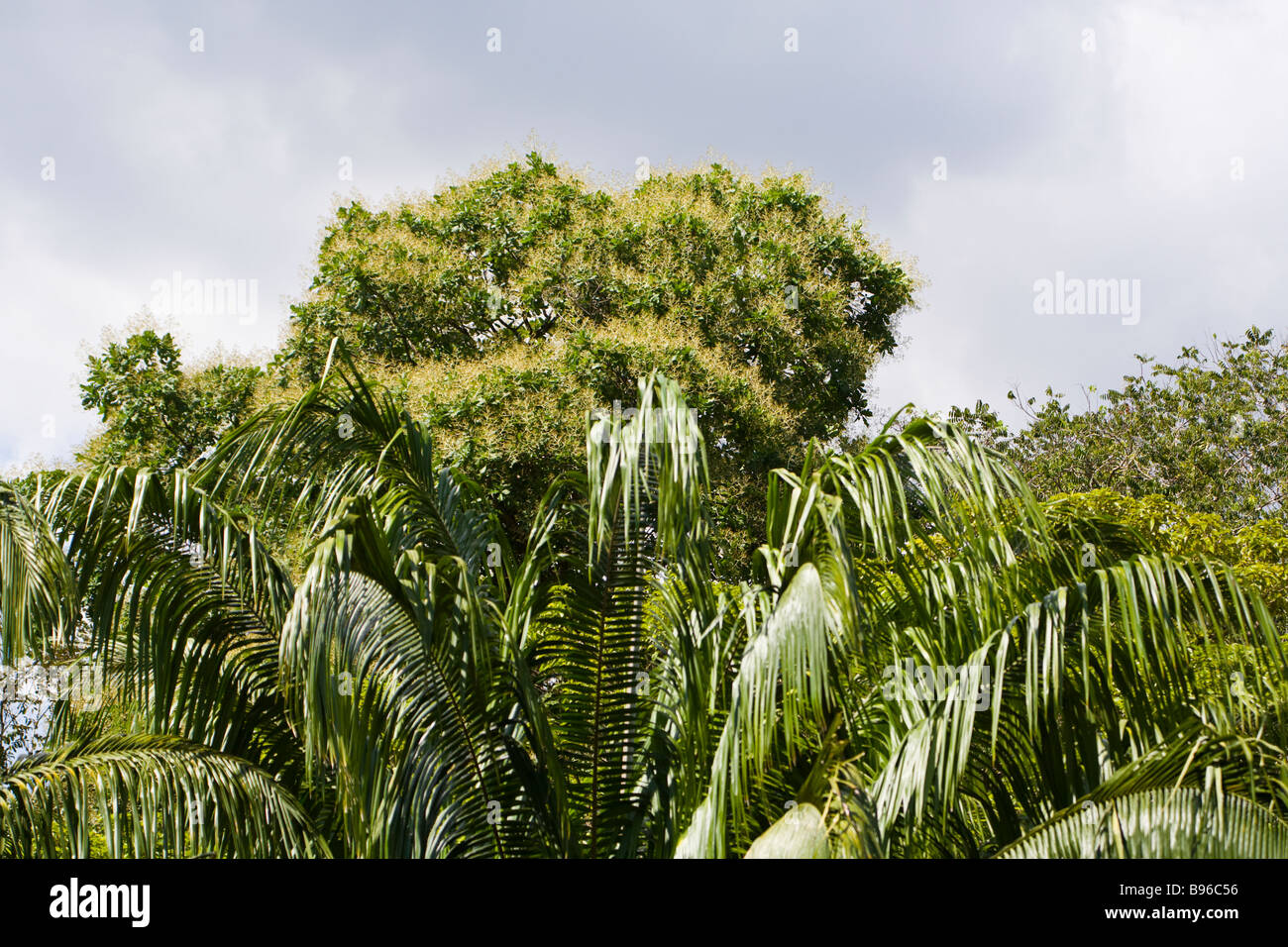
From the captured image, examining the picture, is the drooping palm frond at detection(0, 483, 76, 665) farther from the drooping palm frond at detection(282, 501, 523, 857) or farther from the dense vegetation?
the drooping palm frond at detection(282, 501, 523, 857)

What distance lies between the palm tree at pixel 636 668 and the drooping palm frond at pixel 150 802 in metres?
0.01

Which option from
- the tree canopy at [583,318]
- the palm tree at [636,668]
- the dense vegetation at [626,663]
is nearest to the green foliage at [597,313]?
the tree canopy at [583,318]

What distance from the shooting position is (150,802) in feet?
13.7

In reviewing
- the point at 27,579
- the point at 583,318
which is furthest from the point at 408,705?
the point at 583,318

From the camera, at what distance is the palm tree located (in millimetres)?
3584

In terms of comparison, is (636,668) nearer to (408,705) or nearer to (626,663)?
(626,663)

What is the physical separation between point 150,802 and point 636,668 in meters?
1.90

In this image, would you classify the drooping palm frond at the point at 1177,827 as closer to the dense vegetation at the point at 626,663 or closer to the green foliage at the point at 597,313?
the dense vegetation at the point at 626,663

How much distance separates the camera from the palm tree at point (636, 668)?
358 cm

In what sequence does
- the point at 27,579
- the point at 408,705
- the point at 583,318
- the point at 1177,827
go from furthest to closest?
1. the point at 583,318
2. the point at 408,705
3. the point at 27,579
4. the point at 1177,827

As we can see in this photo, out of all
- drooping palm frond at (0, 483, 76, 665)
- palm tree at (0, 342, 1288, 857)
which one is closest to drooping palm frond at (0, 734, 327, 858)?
palm tree at (0, 342, 1288, 857)

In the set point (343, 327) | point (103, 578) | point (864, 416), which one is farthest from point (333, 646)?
point (864, 416)

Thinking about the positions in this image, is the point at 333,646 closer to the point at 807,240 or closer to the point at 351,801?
the point at 351,801
